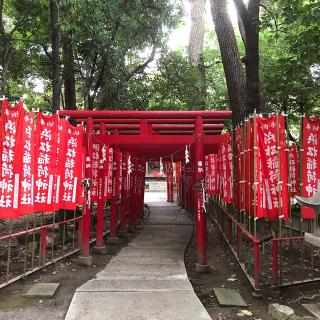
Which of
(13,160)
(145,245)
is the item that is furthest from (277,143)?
(145,245)

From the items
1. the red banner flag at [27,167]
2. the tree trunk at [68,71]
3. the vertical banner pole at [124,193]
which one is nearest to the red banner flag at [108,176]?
the vertical banner pole at [124,193]

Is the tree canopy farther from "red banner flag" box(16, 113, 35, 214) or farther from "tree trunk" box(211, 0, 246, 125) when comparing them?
"red banner flag" box(16, 113, 35, 214)

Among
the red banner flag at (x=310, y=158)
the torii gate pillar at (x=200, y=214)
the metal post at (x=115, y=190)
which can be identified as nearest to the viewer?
the red banner flag at (x=310, y=158)

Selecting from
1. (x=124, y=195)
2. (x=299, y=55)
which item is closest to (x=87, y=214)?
(x=124, y=195)

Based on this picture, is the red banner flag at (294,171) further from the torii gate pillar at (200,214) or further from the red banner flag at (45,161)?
the red banner flag at (45,161)

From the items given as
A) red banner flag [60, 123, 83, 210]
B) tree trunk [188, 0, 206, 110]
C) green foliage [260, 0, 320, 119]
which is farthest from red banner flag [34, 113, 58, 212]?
tree trunk [188, 0, 206, 110]

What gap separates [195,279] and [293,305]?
106 inches

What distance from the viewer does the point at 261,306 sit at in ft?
22.4

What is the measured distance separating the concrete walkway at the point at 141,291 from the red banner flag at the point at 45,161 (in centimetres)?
185

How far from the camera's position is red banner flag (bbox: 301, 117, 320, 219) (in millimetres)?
8369

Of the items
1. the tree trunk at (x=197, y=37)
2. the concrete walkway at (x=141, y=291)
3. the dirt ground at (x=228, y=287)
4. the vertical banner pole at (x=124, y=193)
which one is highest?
the tree trunk at (x=197, y=37)

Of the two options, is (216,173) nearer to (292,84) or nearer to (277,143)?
(292,84)

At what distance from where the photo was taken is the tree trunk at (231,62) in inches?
455

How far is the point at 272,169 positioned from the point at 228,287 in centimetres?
262
